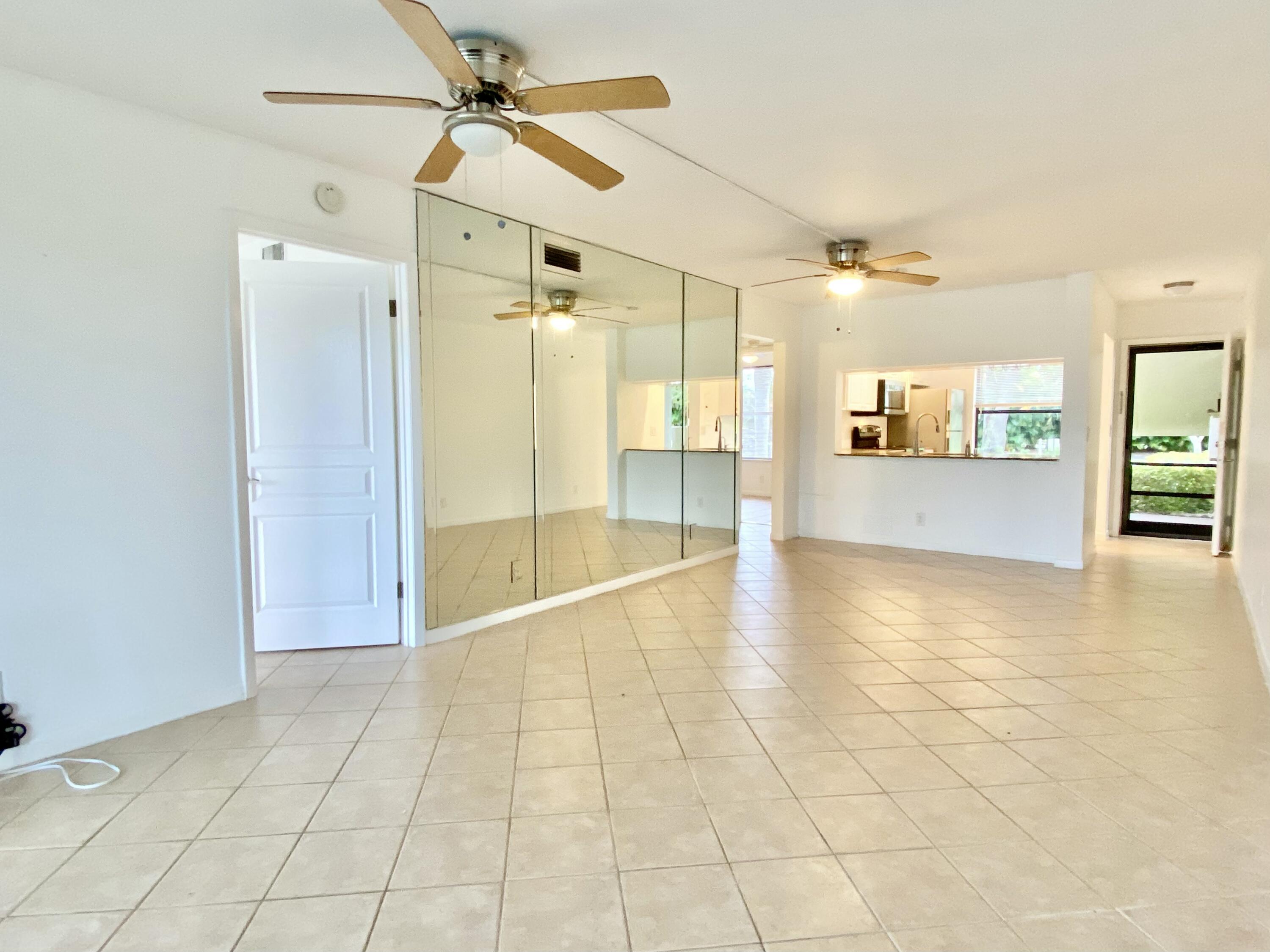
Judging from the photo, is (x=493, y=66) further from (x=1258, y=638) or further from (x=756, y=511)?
(x=756, y=511)

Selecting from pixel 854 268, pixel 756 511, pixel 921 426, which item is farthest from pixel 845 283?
pixel 756 511

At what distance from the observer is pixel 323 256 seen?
157 inches

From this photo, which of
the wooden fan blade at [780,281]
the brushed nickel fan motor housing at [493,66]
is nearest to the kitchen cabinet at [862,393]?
the wooden fan blade at [780,281]

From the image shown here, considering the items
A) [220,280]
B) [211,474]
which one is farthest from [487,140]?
[211,474]

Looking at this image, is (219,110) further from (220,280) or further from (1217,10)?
(1217,10)

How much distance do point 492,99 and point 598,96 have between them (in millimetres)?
439

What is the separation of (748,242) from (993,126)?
1968mm

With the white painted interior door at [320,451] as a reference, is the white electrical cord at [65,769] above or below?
below

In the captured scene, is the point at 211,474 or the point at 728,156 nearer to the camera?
the point at 211,474

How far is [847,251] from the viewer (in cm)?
452

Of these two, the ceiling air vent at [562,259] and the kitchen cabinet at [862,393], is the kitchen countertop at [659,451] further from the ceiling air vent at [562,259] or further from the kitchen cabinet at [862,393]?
the ceiling air vent at [562,259]

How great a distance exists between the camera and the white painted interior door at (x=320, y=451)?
11.6ft

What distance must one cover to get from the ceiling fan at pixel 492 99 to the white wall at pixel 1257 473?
4.17m

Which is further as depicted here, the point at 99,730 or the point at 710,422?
the point at 710,422
